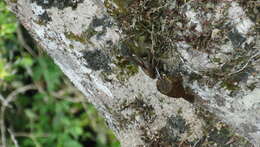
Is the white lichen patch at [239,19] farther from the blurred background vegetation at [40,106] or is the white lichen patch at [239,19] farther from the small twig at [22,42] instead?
the small twig at [22,42]

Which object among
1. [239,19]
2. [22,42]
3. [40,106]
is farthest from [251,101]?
[40,106]

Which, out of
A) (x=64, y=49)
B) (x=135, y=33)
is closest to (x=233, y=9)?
(x=135, y=33)

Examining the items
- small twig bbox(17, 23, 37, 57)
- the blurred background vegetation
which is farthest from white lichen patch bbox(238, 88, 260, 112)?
small twig bbox(17, 23, 37, 57)

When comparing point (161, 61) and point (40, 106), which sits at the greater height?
point (161, 61)

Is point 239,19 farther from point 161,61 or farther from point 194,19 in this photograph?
point 161,61

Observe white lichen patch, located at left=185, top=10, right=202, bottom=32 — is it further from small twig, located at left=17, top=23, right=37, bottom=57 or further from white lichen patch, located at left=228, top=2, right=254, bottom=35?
small twig, located at left=17, top=23, right=37, bottom=57

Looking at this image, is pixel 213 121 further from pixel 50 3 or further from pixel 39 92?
pixel 39 92

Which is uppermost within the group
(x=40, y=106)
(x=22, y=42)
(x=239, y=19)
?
(x=239, y=19)
